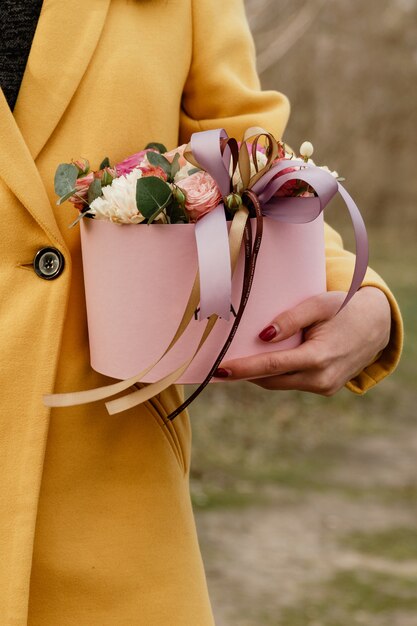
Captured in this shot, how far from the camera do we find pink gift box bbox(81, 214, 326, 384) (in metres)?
1.32

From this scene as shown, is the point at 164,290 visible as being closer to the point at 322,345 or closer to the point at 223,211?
the point at 223,211

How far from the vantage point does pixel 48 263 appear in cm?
147

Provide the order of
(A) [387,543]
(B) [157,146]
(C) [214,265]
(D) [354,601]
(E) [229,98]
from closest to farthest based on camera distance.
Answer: (C) [214,265]
(B) [157,146]
(E) [229,98]
(D) [354,601]
(A) [387,543]

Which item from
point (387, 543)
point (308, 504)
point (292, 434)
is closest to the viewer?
point (387, 543)

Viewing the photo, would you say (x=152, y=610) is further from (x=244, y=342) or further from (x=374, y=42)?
(x=374, y=42)

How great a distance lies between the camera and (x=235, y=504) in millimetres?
5398

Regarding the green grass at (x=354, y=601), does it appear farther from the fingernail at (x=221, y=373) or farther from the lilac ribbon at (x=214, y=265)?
the lilac ribbon at (x=214, y=265)

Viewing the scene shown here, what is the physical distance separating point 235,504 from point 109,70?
4087mm

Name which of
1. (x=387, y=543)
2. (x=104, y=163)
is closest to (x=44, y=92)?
(x=104, y=163)

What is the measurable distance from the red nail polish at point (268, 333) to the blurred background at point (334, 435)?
3.02 metres

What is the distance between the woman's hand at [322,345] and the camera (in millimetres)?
1377

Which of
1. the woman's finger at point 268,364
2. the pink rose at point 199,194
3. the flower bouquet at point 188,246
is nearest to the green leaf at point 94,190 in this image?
the flower bouquet at point 188,246

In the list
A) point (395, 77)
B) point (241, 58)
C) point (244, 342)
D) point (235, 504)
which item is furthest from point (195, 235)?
point (395, 77)

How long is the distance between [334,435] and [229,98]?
518 centimetres
